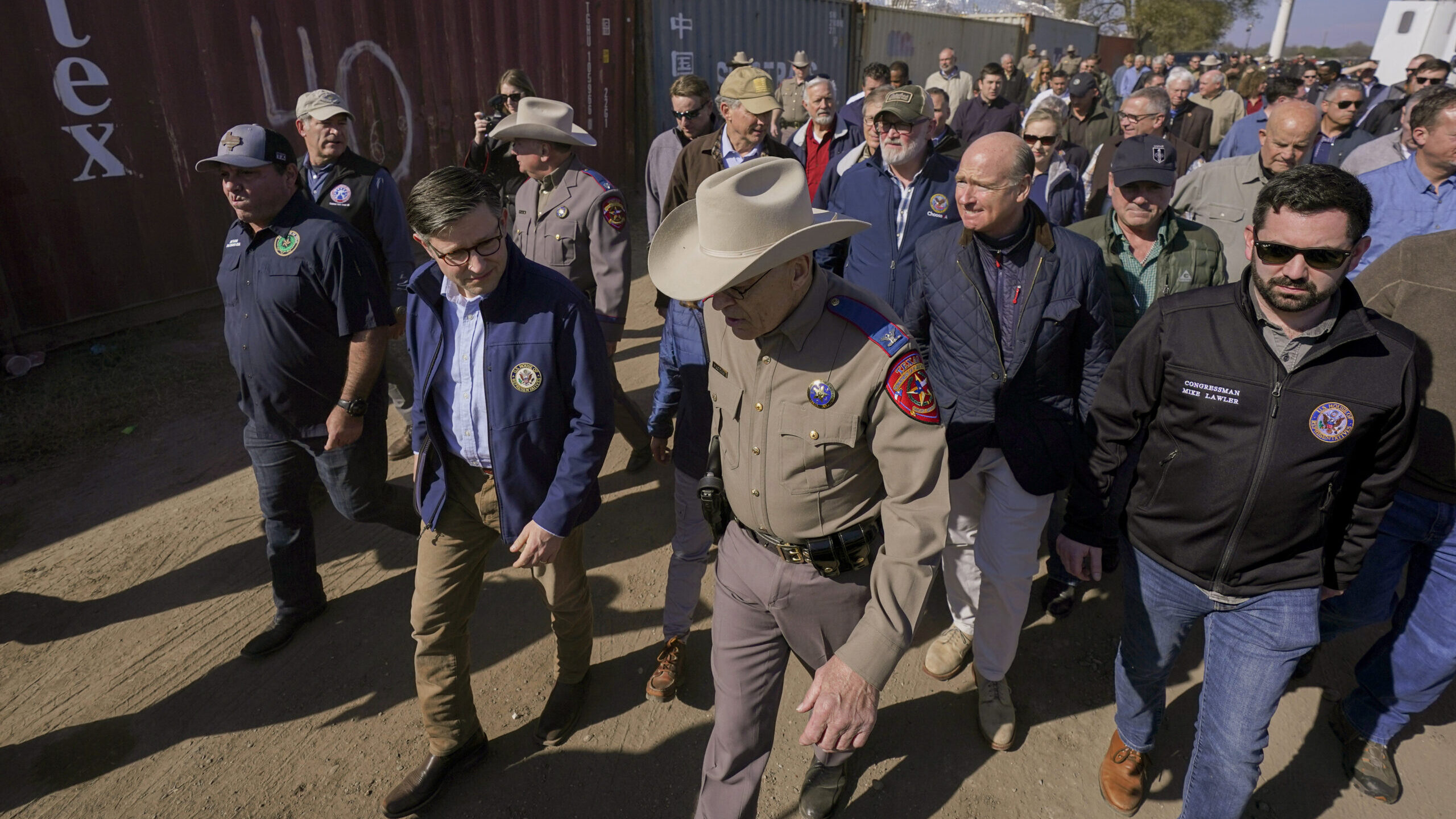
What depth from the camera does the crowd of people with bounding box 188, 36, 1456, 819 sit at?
6.57ft

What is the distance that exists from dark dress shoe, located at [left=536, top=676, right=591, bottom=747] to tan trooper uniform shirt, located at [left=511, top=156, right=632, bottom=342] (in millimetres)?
1757

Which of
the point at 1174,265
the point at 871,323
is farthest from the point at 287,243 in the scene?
the point at 1174,265

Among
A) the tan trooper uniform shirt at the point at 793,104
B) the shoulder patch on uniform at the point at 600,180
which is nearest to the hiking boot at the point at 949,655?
the shoulder patch on uniform at the point at 600,180

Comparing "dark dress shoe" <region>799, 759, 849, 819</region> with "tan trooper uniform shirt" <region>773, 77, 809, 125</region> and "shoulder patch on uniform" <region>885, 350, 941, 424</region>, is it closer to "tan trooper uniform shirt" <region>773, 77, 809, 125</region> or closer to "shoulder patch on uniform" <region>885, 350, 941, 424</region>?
"shoulder patch on uniform" <region>885, 350, 941, 424</region>

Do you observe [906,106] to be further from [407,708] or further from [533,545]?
[407,708]

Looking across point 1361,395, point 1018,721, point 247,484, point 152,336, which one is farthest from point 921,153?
point 152,336

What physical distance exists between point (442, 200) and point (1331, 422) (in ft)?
8.12

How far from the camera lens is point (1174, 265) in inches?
119

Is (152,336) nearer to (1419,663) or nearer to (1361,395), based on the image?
(1361,395)

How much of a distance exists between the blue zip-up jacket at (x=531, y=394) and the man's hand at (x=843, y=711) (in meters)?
1.07

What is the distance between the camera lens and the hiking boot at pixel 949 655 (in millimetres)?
3287

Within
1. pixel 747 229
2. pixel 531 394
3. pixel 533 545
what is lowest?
pixel 533 545

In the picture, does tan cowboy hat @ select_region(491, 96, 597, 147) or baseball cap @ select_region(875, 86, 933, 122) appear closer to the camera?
baseball cap @ select_region(875, 86, 933, 122)

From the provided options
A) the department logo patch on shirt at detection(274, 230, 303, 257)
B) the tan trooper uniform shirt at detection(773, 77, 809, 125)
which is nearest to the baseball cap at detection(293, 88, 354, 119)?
the department logo patch on shirt at detection(274, 230, 303, 257)
